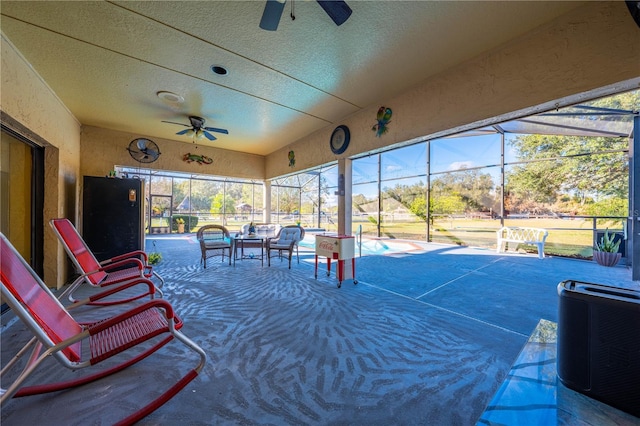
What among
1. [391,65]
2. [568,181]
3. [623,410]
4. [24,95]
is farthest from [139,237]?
[568,181]

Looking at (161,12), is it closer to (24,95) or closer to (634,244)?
(24,95)

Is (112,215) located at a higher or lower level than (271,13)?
lower

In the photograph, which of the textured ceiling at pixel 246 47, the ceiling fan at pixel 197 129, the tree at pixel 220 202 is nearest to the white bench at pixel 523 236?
the textured ceiling at pixel 246 47

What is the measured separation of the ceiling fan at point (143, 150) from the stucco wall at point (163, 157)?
10 centimetres

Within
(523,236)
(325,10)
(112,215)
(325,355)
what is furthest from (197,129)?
(523,236)

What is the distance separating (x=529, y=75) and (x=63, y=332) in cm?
404

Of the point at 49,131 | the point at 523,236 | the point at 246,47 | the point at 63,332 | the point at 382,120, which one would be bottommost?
the point at 63,332

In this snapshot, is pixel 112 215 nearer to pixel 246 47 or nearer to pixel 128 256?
pixel 128 256

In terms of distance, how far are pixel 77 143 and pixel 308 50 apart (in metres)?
4.72

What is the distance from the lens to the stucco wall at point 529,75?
182cm

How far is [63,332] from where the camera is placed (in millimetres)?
1338

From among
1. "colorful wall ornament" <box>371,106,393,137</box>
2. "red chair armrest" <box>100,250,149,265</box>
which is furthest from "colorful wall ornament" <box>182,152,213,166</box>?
"colorful wall ornament" <box>371,106,393,137</box>

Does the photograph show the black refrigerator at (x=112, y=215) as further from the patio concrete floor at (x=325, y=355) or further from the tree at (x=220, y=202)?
the tree at (x=220, y=202)

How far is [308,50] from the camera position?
8.02ft
